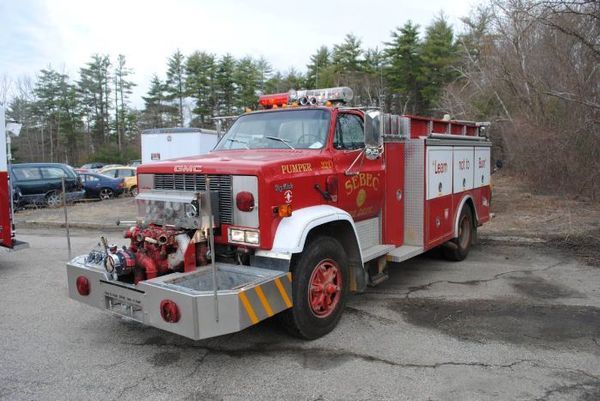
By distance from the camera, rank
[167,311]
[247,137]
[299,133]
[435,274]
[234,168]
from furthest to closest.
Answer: [435,274]
[247,137]
[299,133]
[234,168]
[167,311]

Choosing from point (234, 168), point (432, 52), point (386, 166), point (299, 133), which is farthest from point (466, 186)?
point (432, 52)

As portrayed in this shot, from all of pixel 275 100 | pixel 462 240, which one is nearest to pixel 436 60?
pixel 462 240

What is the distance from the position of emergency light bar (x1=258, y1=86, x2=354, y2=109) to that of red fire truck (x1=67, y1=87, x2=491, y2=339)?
0.01m

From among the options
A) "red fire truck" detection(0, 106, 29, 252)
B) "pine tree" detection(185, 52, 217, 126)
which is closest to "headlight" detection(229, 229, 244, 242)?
"red fire truck" detection(0, 106, 29, 252)

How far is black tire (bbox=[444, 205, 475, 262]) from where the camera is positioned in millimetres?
7961

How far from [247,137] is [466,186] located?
13.4 feet

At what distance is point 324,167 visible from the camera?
4.96 m

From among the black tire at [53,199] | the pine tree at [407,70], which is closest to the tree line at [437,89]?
the pine tree at [407,70]

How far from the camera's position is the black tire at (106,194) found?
69.6ft

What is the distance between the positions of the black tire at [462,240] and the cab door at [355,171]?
2591 mm

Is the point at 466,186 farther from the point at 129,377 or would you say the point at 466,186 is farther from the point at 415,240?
the point at 129,377

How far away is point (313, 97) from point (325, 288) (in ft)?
7.39

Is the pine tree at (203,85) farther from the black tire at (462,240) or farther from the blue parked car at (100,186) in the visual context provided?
the black tire at (462,240)

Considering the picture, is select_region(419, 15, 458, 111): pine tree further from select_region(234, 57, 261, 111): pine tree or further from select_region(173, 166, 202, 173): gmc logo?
select_region(173, 166, 202, 173): gmc logo
